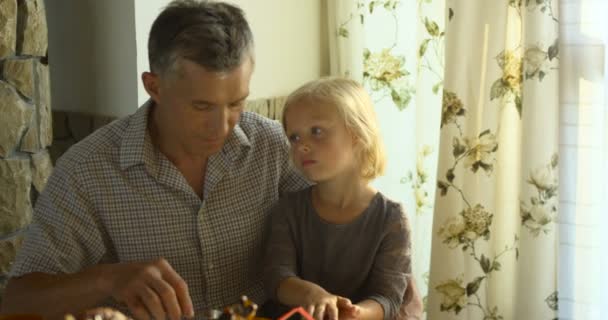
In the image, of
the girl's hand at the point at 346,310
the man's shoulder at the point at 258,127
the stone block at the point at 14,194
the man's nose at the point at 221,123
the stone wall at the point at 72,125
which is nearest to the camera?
the girl's hand at the point at 346,310

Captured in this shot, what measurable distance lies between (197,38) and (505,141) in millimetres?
1148

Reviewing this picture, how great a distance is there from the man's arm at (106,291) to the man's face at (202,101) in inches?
12.4

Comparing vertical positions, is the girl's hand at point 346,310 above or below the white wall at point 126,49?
below

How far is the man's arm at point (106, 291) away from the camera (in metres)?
1.33

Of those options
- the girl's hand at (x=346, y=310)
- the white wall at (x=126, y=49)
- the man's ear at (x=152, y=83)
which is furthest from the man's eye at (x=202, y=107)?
the white wall at (x=126, y=49)

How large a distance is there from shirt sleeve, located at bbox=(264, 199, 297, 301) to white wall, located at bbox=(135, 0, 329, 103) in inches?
38.1

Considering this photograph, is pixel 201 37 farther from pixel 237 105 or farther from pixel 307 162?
pixel 307 162

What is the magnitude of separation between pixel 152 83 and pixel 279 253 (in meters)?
0.42

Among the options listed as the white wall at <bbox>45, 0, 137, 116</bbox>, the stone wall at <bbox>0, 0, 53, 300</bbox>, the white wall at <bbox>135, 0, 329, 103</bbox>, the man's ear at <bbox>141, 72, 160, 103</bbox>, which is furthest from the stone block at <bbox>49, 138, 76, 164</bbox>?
the man's ear at <bbox>141, 72, 160, 103</bbox>

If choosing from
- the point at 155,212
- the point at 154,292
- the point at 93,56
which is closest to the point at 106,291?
the point at 154,292

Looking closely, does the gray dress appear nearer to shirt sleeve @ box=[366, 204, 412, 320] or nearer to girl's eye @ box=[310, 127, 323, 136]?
shirt sleeve @ box=[366, 204, 412, 320]

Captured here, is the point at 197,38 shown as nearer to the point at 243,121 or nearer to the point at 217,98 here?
the point at 217,98

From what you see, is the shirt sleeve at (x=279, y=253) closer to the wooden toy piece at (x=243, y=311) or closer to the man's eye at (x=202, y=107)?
the man's eye at (x=202, y=107)

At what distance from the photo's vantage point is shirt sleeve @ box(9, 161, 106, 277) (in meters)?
1.57
